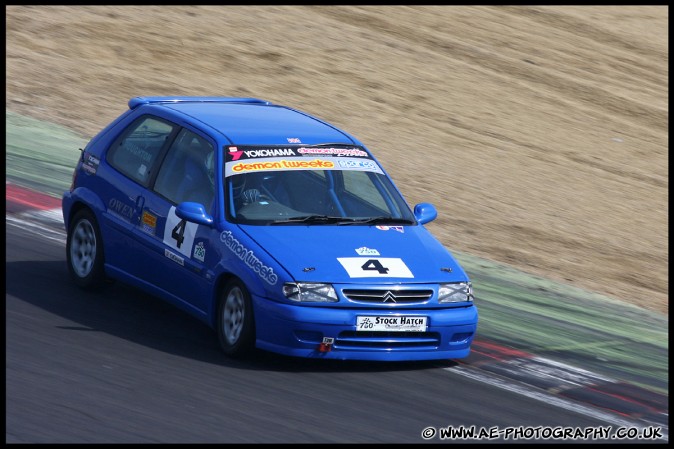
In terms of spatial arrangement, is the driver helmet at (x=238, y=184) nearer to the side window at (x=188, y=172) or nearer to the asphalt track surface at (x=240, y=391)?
the side window at (x=188, y=172)

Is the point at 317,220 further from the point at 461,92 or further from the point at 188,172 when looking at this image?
the point at 461,92

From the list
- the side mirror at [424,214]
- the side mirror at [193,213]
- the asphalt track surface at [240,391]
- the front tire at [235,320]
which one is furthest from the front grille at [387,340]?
the side mirror at [193,213]

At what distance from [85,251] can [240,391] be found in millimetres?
2756

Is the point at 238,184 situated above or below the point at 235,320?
above

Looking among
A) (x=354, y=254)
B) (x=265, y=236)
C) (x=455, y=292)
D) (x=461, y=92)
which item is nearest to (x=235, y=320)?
(x=265, y=236)

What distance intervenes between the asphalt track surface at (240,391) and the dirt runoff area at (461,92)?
3.18 m

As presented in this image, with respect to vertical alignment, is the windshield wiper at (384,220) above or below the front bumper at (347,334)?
above

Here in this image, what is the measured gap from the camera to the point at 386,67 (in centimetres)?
1895

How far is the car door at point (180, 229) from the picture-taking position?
28.8 feet

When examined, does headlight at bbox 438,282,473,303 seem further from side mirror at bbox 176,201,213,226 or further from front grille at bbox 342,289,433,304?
side mirror at bbox 176,201,213,226

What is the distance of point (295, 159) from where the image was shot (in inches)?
366

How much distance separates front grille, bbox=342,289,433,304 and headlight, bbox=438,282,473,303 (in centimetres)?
20

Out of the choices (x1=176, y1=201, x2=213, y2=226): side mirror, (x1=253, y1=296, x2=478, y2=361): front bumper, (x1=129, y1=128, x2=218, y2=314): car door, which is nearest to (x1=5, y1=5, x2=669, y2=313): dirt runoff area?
(x1=253, y1=296, x2=478, y2=361): front bumper

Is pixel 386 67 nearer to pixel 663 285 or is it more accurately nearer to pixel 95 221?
pixel 663 285
